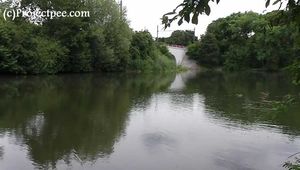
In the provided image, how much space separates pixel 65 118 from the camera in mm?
15711

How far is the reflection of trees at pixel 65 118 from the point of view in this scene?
1124 centimetres

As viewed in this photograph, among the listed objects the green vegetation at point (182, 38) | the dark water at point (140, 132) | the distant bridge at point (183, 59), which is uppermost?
the green vegetation at point (182, 38)

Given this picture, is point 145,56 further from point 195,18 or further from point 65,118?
point 195,18

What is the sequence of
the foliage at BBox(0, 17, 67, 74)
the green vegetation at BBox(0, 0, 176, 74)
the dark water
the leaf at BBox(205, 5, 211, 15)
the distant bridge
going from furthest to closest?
1. the distant bridge
2. the green vegetation at BBox(0, 0, 176, 74)
3. the foliage at BBox(0, 17, 67, 74)
4. the dark water
5. the leaf at BBox(205, 5, 211, 15)

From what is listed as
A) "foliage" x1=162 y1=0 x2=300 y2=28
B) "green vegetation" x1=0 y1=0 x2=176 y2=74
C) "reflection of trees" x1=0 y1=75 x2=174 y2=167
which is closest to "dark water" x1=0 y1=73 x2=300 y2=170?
"reflection of trees" x1=0 y1=75 x2=174 y2=167

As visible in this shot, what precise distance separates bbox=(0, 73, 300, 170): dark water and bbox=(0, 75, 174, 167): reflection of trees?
3cm

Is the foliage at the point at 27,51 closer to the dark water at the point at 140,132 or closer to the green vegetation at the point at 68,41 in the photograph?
the green vegetation at the point at 68,41

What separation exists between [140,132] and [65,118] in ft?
10.8

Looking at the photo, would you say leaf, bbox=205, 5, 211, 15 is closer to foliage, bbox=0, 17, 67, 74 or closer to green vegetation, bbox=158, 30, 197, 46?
foliage, bbox=0, 17, 67, 74

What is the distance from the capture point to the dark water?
33.9 ft

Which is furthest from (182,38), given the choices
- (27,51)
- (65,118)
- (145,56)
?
(65,118)

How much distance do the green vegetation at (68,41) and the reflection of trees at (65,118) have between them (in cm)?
797

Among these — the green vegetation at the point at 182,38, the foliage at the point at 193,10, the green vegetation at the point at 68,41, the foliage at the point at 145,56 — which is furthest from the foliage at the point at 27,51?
the green vegetation at the point at 182,38

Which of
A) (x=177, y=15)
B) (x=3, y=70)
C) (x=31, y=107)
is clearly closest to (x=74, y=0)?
(x=3, y=70)
